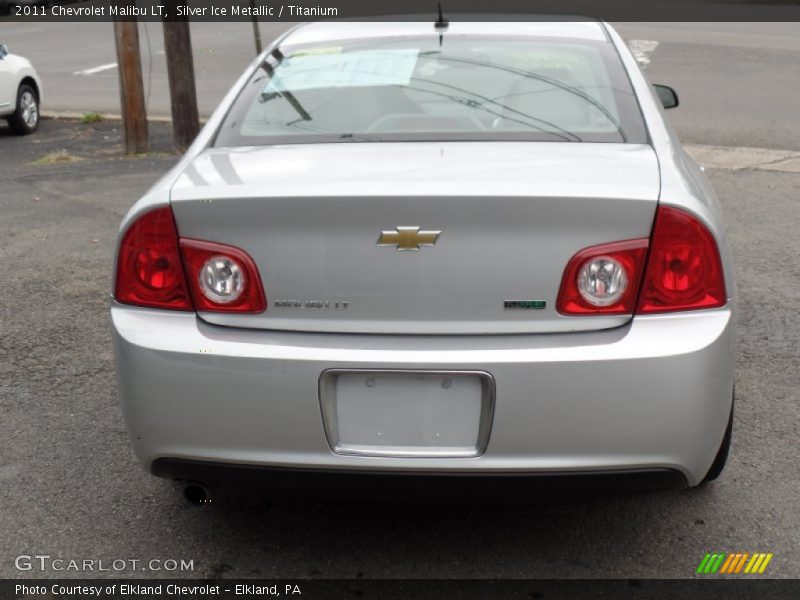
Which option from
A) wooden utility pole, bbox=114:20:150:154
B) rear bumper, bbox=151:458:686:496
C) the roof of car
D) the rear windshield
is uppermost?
the roof of car

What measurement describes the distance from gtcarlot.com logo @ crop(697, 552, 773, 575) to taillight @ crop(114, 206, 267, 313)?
1.48m

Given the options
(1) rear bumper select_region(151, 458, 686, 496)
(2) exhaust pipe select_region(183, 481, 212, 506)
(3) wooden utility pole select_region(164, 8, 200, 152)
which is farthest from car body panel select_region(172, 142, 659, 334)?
(3) wooden utility pole select_region(164, 8, 200, 152)

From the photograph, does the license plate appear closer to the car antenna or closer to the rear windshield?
the rear windshield

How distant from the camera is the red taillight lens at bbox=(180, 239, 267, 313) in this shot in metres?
2.78

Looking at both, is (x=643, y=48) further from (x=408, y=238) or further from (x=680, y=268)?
(x=408, y=238)

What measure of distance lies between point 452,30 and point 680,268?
169cm

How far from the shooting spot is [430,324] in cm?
271

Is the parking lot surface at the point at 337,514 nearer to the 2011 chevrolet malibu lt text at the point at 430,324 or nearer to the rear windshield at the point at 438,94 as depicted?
the 2011 chevrolet malibu lt text at the point at 430,324

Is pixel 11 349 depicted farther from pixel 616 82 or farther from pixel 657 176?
pixel 657 176

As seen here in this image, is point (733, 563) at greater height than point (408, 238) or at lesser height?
lesser

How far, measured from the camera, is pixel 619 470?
9.02ft

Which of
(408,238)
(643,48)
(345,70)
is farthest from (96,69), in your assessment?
(408,238)

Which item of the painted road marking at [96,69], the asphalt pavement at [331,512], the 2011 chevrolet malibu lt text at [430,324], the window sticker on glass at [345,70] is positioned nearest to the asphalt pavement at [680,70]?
the painted road marking at [96,69]

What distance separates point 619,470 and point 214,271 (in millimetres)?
1145
